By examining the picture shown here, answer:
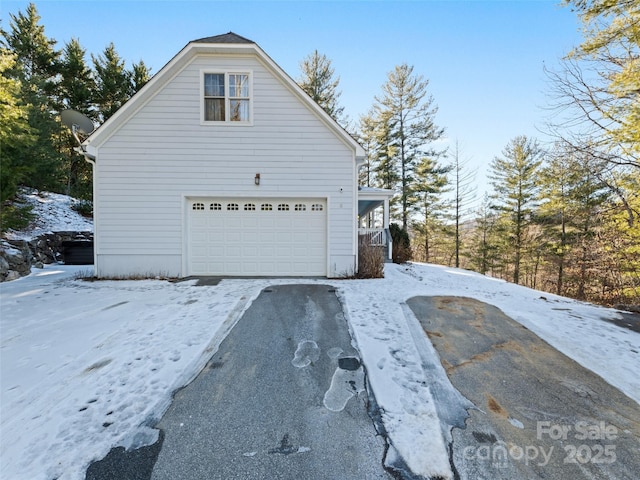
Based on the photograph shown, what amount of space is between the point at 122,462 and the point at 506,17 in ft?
43.0

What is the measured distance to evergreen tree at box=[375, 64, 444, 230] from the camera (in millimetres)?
20200

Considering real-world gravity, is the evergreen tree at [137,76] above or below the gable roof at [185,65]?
above

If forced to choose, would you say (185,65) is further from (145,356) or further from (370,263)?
(145,356)

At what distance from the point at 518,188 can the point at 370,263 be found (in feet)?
56.2

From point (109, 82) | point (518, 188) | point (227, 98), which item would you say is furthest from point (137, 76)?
point (518, 188)

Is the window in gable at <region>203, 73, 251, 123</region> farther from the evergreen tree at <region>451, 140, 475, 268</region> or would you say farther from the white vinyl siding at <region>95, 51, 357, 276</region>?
the evergreen tree at <region>451, 140, 475, 268</region>

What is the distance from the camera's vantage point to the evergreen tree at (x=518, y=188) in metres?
18.8

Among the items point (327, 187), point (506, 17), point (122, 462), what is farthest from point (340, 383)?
point (506, 17)

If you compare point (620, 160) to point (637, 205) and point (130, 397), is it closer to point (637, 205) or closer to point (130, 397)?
point (637, 205)

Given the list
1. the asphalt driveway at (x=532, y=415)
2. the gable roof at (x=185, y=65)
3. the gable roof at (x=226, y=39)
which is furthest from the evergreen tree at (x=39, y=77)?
the asphalt driveway at (x=532, y=415)

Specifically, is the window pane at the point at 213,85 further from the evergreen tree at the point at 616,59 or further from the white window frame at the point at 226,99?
the evergreen tree at the point at 616,59

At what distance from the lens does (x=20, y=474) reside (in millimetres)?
1821

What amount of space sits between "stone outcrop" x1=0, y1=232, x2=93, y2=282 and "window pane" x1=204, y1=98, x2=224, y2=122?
7218 mm

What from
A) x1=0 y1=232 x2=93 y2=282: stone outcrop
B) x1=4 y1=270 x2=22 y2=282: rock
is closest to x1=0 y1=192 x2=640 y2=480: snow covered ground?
x1=4 y1=270 x2=22 y2=282: rock
